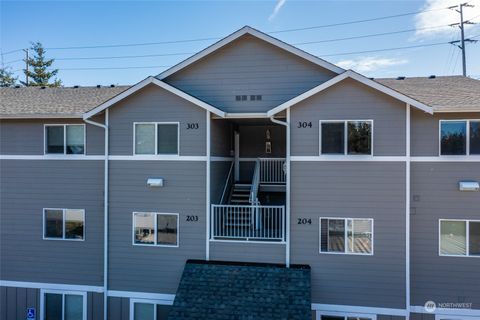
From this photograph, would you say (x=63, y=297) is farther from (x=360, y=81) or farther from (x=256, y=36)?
(x=360, y=81)

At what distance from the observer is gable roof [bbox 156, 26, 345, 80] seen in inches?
351

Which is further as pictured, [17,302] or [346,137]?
[17,302]

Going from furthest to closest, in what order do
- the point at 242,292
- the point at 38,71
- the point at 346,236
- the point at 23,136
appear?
the point at 38,71, the point at 23,136, the point at 346,236, the point at 242,292

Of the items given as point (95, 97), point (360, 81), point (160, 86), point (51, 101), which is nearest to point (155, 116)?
point (160, 86)

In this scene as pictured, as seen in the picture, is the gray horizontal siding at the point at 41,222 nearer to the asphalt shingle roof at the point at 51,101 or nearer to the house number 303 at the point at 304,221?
the asphalt shingle roof at the point at 51,101

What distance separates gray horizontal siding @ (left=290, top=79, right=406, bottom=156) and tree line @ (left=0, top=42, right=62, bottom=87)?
33.3 m

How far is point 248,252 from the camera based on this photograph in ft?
28.3

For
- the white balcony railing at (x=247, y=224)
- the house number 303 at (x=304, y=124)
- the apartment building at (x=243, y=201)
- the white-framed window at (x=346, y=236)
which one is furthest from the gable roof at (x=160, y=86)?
the white-framed window at (x=346, y=236)

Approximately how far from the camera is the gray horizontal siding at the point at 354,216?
8047 mm

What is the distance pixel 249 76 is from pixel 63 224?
7760mm

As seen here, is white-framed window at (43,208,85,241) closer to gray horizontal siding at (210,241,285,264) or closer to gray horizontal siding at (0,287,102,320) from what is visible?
gray horizontal siding at (0,287,102,320)

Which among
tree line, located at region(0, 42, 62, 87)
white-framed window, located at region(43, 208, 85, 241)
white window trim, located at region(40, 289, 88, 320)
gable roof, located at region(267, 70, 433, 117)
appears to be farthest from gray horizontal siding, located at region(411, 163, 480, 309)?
tree line, located at region(0, 42, 62, 87)

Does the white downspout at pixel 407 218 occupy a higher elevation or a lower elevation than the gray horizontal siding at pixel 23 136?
lower

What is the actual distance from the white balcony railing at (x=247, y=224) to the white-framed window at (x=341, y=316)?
2290mm
